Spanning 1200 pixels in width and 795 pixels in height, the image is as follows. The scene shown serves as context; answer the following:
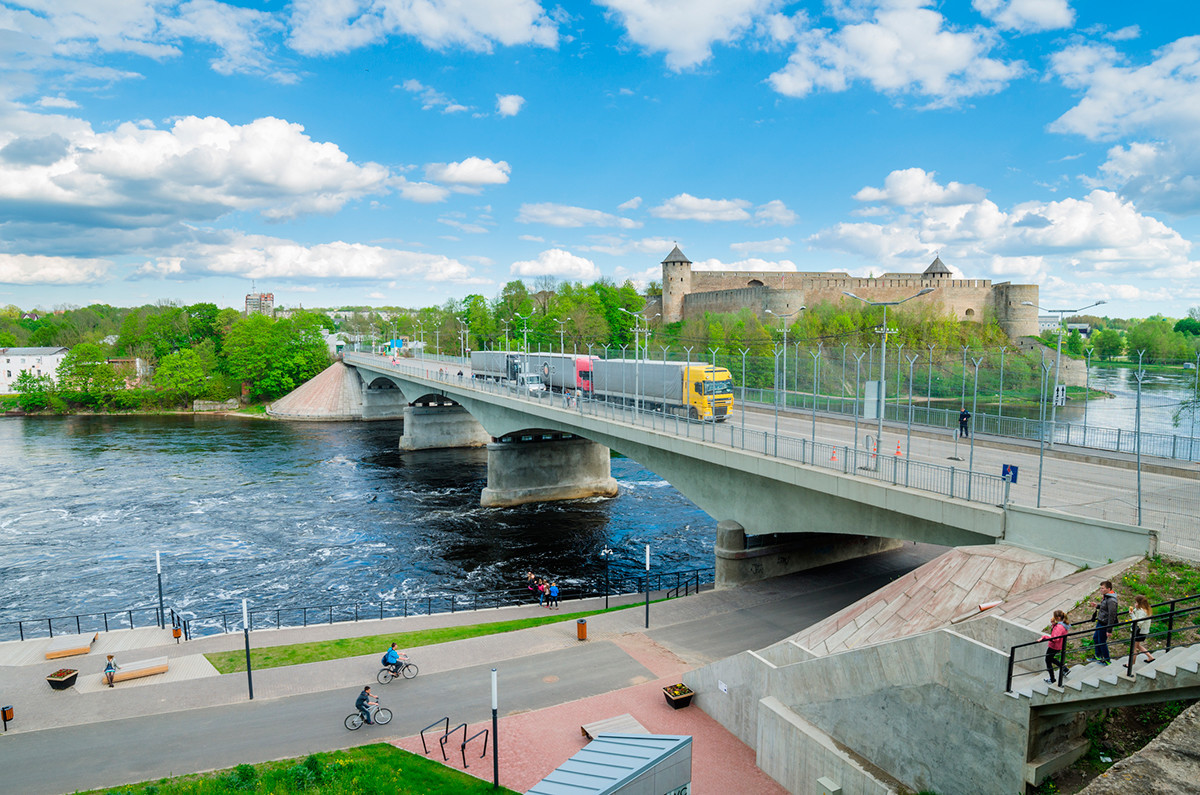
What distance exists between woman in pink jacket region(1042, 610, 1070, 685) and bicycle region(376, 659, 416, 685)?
16327 mm

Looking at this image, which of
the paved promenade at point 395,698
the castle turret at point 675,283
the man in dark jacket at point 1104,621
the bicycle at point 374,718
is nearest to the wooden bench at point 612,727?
the paved promenade at point 395,698

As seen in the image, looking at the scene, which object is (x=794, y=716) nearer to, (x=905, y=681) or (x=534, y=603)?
(x=905, y=681)

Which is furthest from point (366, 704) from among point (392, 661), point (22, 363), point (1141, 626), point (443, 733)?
point (22, 363)

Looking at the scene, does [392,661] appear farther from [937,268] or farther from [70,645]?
[937,268]

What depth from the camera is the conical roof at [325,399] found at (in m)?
97.4

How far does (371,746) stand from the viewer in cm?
1689

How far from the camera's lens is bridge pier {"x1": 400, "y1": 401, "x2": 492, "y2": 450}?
7388 centimetres

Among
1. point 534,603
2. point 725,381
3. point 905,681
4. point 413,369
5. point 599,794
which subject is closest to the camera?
point 599,794

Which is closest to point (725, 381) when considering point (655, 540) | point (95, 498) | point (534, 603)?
point (655, 540)

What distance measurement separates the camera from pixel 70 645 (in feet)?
77.8

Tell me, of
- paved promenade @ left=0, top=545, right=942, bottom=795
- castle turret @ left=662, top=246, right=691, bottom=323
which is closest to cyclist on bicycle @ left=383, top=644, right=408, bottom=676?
paved promenade @ left=0, top=545, right=942, bottom=795

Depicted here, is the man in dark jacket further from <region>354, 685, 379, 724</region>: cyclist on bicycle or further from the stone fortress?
the stone fortress

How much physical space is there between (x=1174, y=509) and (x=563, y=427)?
31745 mm

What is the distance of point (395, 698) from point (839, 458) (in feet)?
55.2
